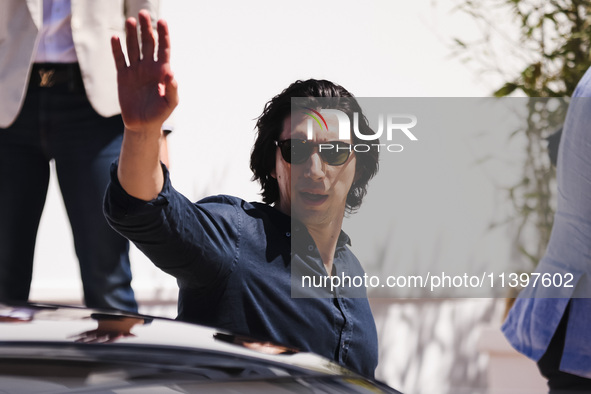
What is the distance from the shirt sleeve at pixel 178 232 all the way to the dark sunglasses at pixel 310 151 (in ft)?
0.77

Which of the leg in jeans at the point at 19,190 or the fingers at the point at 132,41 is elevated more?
the fingers at the point at 132,41

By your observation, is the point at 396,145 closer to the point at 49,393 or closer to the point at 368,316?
the point at 368,316

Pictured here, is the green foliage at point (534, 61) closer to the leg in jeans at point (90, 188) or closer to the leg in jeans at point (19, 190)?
the leg in jeans at point (90, 188)

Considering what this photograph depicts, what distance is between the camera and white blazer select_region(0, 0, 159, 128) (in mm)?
2188

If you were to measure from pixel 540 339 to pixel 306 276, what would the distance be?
57cm

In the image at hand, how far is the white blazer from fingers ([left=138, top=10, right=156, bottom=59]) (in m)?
0.76

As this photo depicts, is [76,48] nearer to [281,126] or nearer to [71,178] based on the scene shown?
[71,178]

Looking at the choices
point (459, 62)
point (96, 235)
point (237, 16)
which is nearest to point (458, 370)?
point (459, 62)

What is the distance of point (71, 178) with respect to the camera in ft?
7.30

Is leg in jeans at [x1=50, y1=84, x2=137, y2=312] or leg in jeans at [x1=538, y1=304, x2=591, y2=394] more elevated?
leg in jeans at [x1=50, y1=84, x2=137, y2=312]

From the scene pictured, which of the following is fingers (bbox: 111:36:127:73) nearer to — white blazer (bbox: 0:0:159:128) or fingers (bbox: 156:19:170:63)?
fingers (bbox: 156:19:170:63)

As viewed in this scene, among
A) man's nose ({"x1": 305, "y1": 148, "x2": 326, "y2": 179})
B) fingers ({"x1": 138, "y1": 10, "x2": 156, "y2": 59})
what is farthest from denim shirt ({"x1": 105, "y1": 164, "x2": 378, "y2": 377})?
fingers ({"x1": 138, "y1": 10, "x2": 156, "y2": 59})

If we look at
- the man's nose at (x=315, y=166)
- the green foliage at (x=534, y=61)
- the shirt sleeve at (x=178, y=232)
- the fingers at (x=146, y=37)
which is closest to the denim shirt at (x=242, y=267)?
the shirt sleeve at (x=178, y=232)

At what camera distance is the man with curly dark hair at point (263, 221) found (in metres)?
1.48
